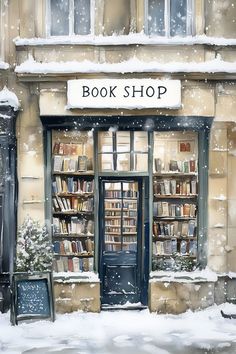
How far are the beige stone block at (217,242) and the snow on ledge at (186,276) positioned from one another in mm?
347

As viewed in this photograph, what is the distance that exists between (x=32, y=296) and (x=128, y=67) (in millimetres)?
4351

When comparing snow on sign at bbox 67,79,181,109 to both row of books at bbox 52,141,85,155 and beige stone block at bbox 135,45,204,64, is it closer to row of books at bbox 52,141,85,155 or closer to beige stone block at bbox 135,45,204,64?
beige stone block at bbox 135,45,204,64

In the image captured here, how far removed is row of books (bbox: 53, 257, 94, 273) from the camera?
38.5 ft

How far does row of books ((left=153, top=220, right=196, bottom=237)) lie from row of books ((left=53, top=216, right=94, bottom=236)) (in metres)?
1.26

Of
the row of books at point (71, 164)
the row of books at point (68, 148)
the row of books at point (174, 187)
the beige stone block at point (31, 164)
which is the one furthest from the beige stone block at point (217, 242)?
the beige stone block at point (31, 164)

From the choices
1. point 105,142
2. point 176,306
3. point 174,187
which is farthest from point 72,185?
point 176,306

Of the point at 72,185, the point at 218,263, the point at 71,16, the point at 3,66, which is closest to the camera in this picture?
the point at 3,66

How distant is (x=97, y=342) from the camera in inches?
376

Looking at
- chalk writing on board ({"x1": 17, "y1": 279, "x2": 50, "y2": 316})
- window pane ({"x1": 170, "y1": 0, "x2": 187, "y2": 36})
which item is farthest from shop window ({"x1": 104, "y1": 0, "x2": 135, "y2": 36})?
chalk writing on board ({"x1": 17, "y1": 279, "x2": 50, "y2": 316})

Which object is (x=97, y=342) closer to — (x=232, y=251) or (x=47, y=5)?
(x=232, y=251)

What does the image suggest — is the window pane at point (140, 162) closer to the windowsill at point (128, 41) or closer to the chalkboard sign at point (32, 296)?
the windowsill at point (128, 41)

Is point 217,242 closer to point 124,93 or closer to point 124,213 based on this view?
point 124,213

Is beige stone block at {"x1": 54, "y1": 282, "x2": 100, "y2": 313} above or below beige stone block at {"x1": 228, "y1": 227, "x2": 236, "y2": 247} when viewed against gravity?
below

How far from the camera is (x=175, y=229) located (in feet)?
39.1
